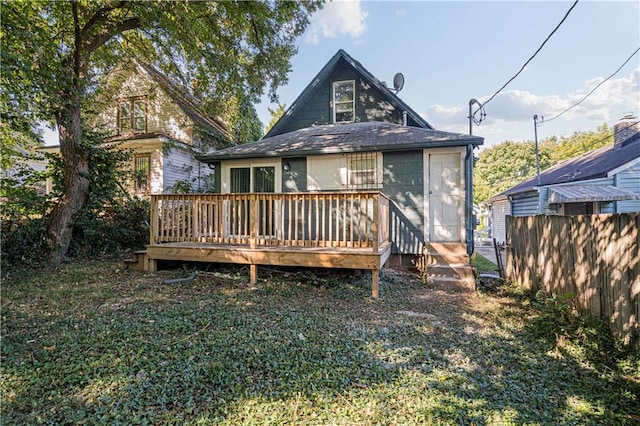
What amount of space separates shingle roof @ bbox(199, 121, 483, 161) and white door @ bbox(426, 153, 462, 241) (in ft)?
1.71

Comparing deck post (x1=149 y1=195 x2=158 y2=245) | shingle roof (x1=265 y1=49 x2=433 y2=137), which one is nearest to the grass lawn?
deck post (x1=149 y1=195 x2=158 y2=245)

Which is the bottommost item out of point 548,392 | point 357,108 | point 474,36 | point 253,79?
point 548,392

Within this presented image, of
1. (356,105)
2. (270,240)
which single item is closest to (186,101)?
(356,105)

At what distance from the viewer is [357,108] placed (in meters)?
9.60

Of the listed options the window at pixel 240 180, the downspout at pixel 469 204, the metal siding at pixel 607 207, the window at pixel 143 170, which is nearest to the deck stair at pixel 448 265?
the downspout at pixel 469 204

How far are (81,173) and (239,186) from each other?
12.8 ft

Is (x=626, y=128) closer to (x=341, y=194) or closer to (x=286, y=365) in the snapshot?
(x=341, y=194)

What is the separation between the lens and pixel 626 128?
41.4 feet

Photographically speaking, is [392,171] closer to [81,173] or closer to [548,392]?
[548,392]

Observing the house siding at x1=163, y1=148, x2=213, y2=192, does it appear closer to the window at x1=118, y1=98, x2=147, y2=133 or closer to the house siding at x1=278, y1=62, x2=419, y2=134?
the window at x1=118, y1=98, x2=147, y2=133

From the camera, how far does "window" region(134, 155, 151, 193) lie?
40.6 ft

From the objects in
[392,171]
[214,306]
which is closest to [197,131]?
[392,171]

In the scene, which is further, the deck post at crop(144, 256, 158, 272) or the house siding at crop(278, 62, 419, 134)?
the house siding at crop(278, 62, 419, 134)

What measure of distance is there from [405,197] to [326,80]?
511cm
